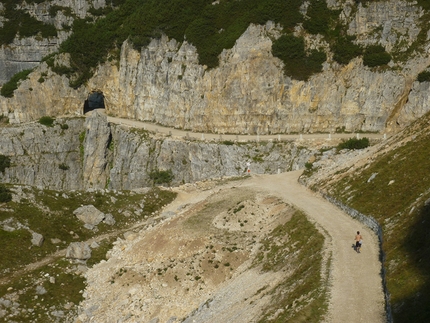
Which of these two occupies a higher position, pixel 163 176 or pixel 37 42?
pixel 37 42

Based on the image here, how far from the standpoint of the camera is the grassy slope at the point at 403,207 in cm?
2566

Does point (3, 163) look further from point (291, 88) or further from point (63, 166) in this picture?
point (291, 88)

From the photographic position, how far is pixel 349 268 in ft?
105

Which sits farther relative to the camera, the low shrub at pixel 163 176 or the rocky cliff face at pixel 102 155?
Result: the low shrub at pixel 163 176

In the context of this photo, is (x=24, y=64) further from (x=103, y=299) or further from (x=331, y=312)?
(x=331, y=312)

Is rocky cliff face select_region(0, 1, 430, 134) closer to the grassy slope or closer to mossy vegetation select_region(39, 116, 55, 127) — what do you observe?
mossy vegetation select_region(39, 116, 55, 127)

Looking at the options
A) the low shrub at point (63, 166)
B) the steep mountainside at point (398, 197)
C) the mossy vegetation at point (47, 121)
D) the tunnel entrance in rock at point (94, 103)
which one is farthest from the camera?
the tunnel entrance in rock at point (94, 103)

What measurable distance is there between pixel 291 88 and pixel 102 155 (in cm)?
3394

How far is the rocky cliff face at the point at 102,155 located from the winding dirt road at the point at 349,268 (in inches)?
1208

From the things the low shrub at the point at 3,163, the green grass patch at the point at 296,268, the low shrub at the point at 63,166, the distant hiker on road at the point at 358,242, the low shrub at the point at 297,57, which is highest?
the low shrub at the point at 297,57

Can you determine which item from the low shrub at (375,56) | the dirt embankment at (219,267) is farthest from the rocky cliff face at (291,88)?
the dirt embankment at (219,267)

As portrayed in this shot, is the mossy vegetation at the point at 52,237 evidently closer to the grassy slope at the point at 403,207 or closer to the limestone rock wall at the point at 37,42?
the grassy slope at the point at 403,207

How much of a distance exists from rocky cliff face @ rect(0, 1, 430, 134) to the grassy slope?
2492cm

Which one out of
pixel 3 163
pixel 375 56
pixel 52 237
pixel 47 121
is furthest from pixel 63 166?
pixel 375 56
